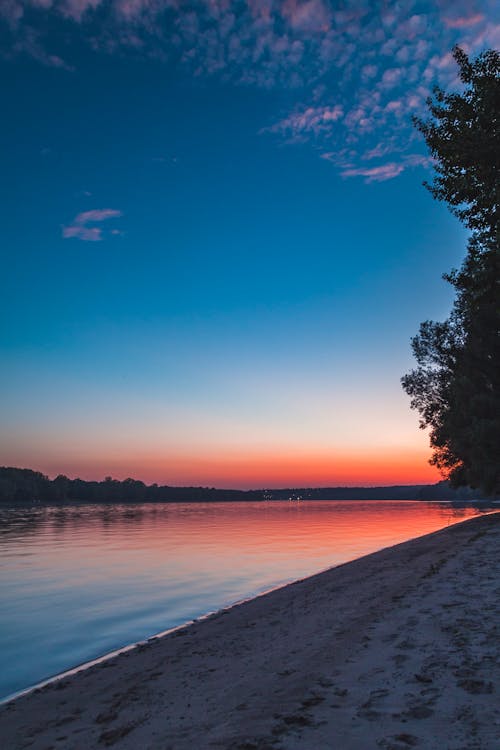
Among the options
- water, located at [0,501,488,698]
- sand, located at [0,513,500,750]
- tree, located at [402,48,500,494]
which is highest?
tree, located at [402,48,500,494]

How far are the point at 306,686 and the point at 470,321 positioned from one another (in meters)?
35.2

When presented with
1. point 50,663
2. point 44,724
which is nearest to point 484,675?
point 44,724

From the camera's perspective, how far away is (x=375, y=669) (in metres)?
7.22

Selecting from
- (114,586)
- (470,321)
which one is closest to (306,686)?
(114,586)

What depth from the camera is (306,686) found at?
274 inches

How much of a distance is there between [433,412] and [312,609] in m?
36.0

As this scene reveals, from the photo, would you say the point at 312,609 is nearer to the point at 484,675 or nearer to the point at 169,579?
the point at 484,675

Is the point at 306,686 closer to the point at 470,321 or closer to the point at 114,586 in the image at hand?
the point at 114,586

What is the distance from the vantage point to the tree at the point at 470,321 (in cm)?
1288

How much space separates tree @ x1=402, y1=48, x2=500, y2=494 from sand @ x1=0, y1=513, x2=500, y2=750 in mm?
9181

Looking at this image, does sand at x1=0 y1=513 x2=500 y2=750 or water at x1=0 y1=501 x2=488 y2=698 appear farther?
water at x1=0 y1=501 x2=488 y2=698

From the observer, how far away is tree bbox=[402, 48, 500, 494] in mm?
12883

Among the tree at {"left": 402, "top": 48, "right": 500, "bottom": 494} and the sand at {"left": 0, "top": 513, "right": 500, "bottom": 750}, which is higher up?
the tree at {"left": 402, "top": 48, "right": 500, "bottom": 494}

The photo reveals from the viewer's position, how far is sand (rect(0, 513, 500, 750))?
5.30 metres
